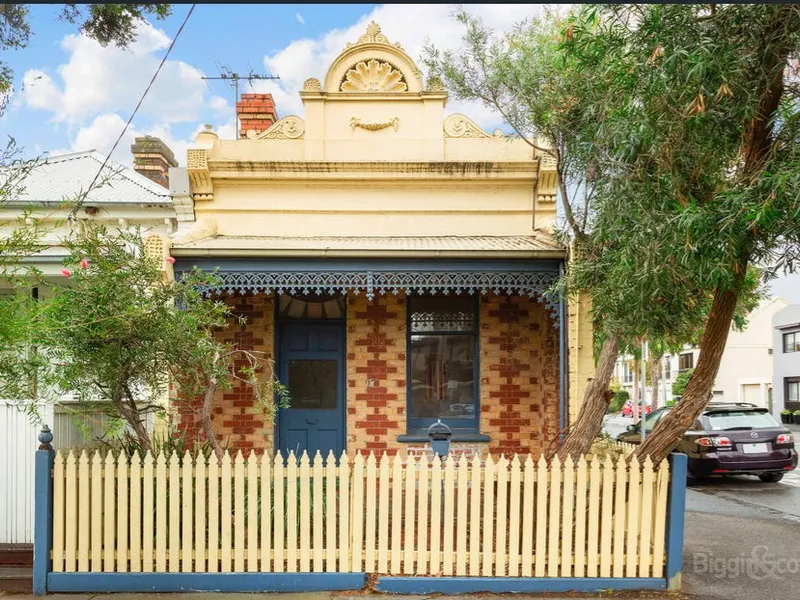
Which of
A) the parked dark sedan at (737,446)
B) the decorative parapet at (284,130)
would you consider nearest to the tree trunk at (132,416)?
the decorative parapet at (284,130)

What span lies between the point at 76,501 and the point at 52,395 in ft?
4.50

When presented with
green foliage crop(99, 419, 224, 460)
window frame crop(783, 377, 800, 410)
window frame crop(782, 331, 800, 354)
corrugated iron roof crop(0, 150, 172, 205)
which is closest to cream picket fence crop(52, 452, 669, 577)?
green foliage crop(99, 419, 224, 460)

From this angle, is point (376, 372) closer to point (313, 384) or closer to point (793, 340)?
point (313, 384)

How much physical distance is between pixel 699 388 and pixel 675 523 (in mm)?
1118

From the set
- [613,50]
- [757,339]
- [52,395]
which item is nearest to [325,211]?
[52,395]

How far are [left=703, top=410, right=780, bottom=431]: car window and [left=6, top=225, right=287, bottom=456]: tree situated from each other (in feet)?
30.4

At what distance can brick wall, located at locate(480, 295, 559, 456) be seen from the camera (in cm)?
1009

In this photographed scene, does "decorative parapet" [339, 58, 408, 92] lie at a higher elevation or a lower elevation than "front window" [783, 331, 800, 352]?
higher

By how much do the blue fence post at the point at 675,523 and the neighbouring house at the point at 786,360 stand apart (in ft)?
116

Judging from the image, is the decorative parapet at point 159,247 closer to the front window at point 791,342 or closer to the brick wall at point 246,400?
the brick wall at point 246,400

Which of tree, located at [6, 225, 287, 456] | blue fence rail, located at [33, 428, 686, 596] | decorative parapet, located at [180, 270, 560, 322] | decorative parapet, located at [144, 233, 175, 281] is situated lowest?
blue fence rail, located at [33, 428, 686, 596]

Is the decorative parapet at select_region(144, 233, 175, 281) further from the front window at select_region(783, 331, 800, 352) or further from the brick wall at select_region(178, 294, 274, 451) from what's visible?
the front window at select_region(783, 331, 800, 352)

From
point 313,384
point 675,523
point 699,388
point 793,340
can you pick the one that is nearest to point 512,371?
point 313,384

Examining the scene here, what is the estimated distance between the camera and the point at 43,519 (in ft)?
18.8
